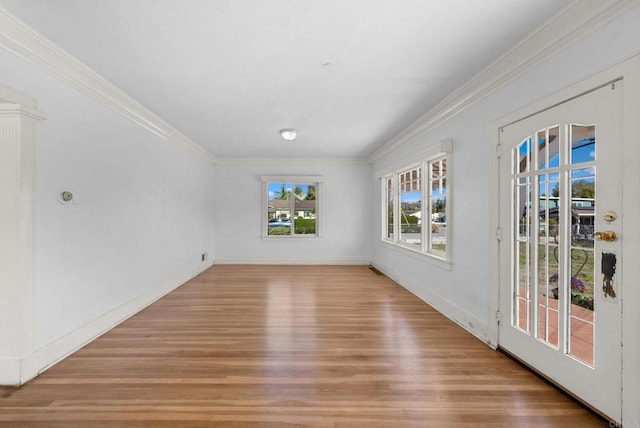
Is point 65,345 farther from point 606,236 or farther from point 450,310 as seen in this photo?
point 606,236

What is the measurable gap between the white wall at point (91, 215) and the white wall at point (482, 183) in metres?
3.84

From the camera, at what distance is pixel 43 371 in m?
2.38

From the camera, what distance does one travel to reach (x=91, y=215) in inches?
117

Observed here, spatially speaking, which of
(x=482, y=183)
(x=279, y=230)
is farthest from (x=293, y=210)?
(x=482, y=183)

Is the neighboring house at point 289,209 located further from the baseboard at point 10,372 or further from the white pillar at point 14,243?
the baseboard at point 10,372

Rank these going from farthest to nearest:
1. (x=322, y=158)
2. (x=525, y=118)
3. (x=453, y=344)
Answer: (x=322, y=158) < (x=453, y=344) < (x=525, y=118)

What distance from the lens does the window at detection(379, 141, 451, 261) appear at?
12.8ft

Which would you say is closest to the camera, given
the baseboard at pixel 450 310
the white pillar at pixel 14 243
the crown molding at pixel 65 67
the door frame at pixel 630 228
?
the door frame at pixel 630 228

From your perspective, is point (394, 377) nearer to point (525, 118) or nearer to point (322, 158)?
point (525, 118)

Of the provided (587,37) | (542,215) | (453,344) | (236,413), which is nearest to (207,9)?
(587,37)

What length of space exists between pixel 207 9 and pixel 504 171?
263cm

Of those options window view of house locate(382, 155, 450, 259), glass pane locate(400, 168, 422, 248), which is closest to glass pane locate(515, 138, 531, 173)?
window view of house locate(382, 155, 450, 259)

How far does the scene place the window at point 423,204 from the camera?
3.91 meters

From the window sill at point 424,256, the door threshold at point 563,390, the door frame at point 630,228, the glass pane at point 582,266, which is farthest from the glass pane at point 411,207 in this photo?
the door frame at point 630,228
